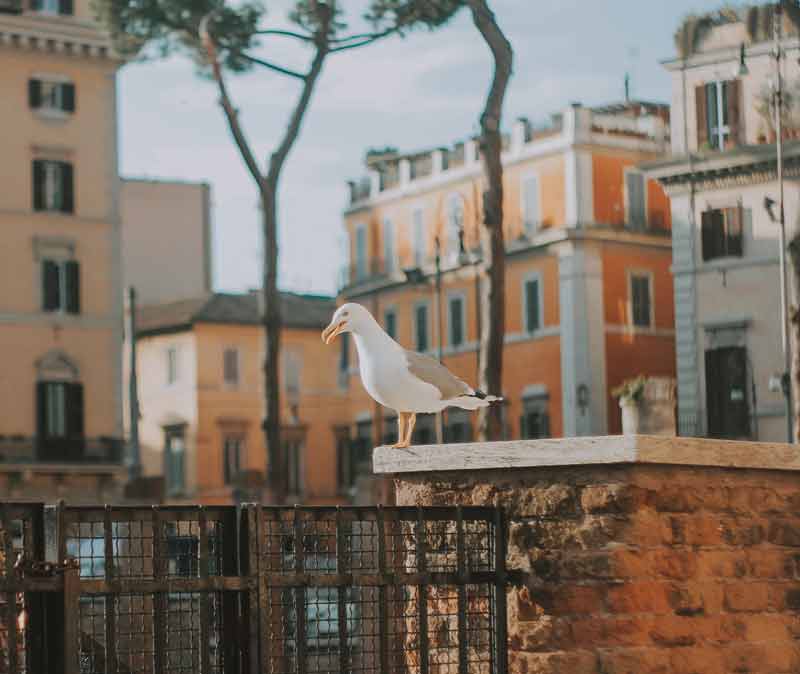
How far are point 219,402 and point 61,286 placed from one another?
644 inches

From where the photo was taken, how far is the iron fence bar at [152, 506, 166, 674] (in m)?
7.95

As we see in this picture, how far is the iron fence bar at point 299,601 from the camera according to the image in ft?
26.7

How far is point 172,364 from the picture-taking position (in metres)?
74.3

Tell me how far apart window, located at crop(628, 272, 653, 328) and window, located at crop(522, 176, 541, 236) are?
10.2 feet

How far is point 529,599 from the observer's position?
348 inches

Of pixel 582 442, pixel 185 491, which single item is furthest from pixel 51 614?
pixel 185 491

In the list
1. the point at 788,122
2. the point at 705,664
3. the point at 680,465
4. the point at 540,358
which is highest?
the point at 788,122

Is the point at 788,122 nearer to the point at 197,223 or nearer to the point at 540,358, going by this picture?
the point at 540,358

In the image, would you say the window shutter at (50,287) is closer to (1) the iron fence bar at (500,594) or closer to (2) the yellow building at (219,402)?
(2) the yellow building at (219,402)

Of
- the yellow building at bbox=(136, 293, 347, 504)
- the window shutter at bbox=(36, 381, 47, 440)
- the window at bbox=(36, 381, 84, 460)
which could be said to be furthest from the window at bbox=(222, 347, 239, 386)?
the window shutter at bbox=(36, 381, 47, 440)

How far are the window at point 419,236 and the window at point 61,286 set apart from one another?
10.8 m

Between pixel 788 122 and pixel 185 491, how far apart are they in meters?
27.9

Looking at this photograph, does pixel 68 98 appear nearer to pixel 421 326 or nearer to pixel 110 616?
pixel 421 326

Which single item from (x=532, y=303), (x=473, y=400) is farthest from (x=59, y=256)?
(x=473, y=400)
